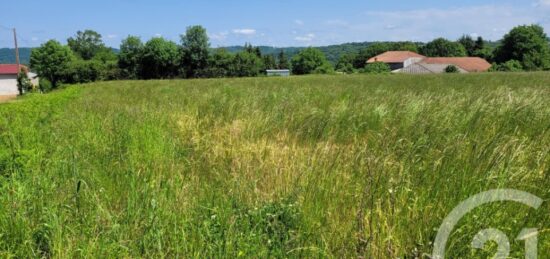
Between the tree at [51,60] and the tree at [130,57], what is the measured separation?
1008 centimetres

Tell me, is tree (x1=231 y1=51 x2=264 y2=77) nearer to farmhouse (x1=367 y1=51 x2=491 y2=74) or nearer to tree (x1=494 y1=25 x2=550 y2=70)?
farmhouse (x1=367 y1=51 x2=491 y2=74)

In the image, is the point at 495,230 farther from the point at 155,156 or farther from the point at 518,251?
the point at 155,156

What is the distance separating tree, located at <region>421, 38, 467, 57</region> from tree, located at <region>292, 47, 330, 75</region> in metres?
53.2

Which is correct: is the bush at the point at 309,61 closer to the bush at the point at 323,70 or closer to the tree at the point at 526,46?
the bush at the point at 323,70

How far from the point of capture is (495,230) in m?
2.42

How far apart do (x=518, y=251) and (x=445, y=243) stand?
422 mm

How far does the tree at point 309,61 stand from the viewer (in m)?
111

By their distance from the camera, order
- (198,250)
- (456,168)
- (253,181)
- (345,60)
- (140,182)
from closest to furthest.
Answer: (198,250) → (456,168) → (253,181) → (140,182) → (345,60)

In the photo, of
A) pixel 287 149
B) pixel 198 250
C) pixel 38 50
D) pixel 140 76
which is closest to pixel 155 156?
pixel 287 149

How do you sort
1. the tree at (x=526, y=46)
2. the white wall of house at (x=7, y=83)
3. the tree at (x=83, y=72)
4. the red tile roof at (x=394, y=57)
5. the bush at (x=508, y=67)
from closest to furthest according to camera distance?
the tree at (x=83, y=72), the bush at (x=508, y=67), the white wall of house at (x=7, y=83), the tree at (x=526, y=46), the red tile roof at (x=394, y=57)

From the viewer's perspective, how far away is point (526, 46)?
3932 inches

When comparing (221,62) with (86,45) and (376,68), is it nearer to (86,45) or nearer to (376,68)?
(376,68)

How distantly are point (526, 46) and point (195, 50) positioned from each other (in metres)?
82.0

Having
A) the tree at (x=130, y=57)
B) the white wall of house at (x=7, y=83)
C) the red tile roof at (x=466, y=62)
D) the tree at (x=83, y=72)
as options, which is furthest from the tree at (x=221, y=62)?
the red tile roof at (x=466, y=62)
